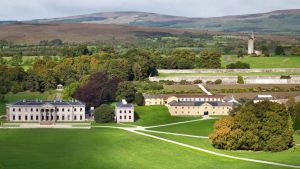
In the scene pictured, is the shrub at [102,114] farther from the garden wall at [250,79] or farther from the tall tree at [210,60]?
the tall tree at [210,60]

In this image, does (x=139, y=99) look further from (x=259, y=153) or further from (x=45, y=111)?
(x=259, y=153)

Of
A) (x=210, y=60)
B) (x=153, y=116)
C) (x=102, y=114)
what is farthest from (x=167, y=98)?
(x=210, y=60)

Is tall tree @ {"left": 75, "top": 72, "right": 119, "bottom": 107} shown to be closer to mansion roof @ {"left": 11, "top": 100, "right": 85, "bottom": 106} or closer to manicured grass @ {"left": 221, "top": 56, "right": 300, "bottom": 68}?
mansion roof @ {"left": 11, "top": 100, "right": 85, "bottom": 106}

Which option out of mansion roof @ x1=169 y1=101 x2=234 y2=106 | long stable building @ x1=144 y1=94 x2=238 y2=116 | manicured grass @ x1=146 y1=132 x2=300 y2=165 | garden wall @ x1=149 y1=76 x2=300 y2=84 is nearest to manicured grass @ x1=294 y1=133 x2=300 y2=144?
manicured grass @ x1=146 y1=132 x2=300 y2=165

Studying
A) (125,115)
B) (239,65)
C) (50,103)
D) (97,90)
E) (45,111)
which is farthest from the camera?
(239,65)

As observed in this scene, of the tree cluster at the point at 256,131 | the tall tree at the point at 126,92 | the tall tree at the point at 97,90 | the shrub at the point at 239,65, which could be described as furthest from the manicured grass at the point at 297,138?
the shrub at the point at 239,65

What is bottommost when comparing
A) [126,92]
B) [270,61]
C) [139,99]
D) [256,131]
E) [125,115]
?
[256,131]

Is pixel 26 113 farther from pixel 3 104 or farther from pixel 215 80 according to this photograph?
pixel 215 80

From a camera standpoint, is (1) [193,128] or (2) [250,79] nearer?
(1) [193,128]

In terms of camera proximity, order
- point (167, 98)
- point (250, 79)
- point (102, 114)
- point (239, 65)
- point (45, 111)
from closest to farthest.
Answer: point (102, 114) → point (45, 111) → point (167, 98) → point (250, 79) → point (239, 65)
